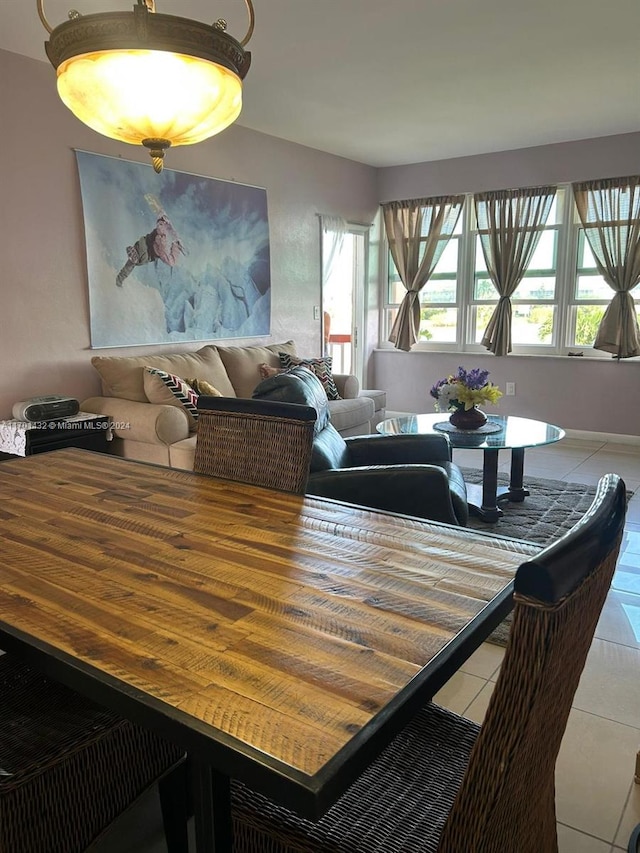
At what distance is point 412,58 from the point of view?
146 inches

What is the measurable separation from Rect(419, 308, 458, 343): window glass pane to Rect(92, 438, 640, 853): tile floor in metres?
3.79

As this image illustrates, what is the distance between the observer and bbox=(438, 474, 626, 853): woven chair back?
0.76m

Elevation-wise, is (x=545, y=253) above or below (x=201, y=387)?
above

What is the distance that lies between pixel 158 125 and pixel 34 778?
147 cm

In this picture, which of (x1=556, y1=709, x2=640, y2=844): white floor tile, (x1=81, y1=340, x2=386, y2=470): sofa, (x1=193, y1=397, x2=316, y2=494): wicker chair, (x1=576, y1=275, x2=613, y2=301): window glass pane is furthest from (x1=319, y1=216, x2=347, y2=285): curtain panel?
(x1=556, y1=709, x2=640, y2=844): white floor tile

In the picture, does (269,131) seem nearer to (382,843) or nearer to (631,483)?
(631,483)

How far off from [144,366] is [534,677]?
3696 mm

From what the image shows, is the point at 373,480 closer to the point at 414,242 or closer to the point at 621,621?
the point at 621,621

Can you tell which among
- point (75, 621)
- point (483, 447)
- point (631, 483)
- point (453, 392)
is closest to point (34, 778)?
point (75, 621)

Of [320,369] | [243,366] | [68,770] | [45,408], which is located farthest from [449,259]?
[68,770]

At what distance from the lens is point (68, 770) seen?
4.03ft

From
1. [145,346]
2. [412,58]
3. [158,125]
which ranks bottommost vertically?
[145,346]

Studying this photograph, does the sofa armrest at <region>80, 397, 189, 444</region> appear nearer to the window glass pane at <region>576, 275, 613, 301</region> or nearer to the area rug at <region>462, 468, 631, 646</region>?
the area rug at <region>462, 468, 631, 646</region>

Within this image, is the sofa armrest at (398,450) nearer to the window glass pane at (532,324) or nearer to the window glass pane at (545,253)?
the window glass pane at (532,324)
